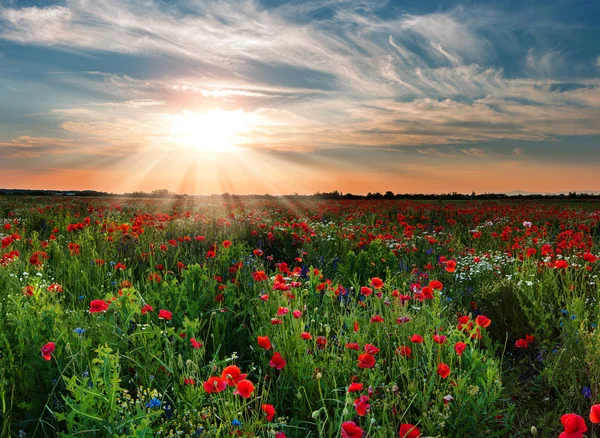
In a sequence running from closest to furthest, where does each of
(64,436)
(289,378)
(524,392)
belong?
(64,436)
(289,378)
(524,392)

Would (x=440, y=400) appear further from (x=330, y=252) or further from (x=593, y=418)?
(x=330, y=252)

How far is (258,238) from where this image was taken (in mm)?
8883

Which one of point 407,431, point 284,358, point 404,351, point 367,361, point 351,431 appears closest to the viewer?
point 351,431

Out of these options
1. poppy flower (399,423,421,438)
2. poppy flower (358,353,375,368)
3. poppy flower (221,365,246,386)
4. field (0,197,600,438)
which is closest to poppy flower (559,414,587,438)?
field (0,197,600,438)

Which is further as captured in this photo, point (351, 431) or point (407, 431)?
point (407, 431)

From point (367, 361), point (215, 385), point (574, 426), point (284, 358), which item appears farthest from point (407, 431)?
point (284, 358)

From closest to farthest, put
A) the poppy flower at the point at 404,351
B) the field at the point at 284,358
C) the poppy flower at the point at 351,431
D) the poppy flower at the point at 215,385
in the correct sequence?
the poppy flower at the point at 351,431
the poppy flower at the point at 215,385
the field at the point at 284,358
the poppy flower at the point at 404,351

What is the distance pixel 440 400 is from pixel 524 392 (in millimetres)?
1566

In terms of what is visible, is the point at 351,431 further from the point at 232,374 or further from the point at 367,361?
the point at 367,361

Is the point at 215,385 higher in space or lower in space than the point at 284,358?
higher

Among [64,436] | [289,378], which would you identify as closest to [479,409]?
[289,378]

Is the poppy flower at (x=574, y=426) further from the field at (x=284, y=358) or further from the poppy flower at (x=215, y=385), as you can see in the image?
the poppy flower at (x=215, y=385)

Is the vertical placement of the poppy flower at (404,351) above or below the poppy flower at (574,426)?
below

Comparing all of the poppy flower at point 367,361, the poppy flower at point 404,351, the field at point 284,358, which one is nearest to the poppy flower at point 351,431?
the field at point 284,358
